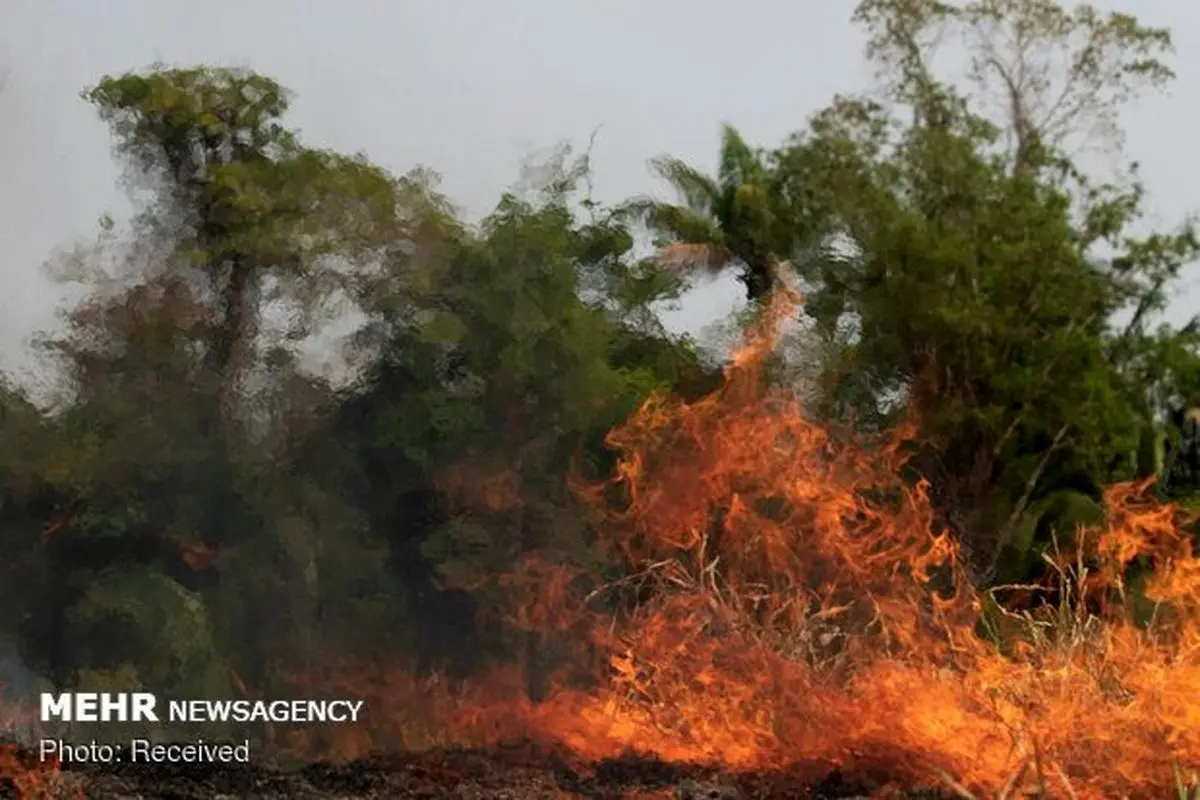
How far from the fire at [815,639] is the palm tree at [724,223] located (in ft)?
3.24

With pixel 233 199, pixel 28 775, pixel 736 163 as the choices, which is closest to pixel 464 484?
pixel 233 199

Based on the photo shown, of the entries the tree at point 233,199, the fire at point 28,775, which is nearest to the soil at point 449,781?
the fire at point 28,775

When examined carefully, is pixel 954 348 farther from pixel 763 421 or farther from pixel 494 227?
pixel 494 227

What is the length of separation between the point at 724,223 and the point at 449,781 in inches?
209

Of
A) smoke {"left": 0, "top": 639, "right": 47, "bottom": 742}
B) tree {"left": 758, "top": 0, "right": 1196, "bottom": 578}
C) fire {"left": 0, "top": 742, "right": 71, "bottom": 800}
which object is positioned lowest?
fire {"left": 0, "top": 742, "right": 71, "bottom": 800}

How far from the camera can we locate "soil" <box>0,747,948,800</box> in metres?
5.76

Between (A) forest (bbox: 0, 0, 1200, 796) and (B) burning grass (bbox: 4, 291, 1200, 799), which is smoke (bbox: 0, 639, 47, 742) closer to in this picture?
(A) forest (bbox: 0, 0, 1200, 796)

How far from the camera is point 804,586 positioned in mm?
8031

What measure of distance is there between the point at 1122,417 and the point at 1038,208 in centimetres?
146

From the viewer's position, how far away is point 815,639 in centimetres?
750

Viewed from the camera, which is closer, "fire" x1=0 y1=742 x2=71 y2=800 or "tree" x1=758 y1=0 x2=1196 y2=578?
"fire" x1=0 y1=742 x2=71 y2=800

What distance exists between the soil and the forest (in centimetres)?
28

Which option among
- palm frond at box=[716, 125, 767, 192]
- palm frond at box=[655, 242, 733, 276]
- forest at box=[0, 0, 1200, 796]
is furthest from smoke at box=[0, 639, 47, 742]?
palm frond at box=[716, 125, 767, 192]

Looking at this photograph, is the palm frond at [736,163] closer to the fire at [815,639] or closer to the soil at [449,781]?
the fire at [815,639]
